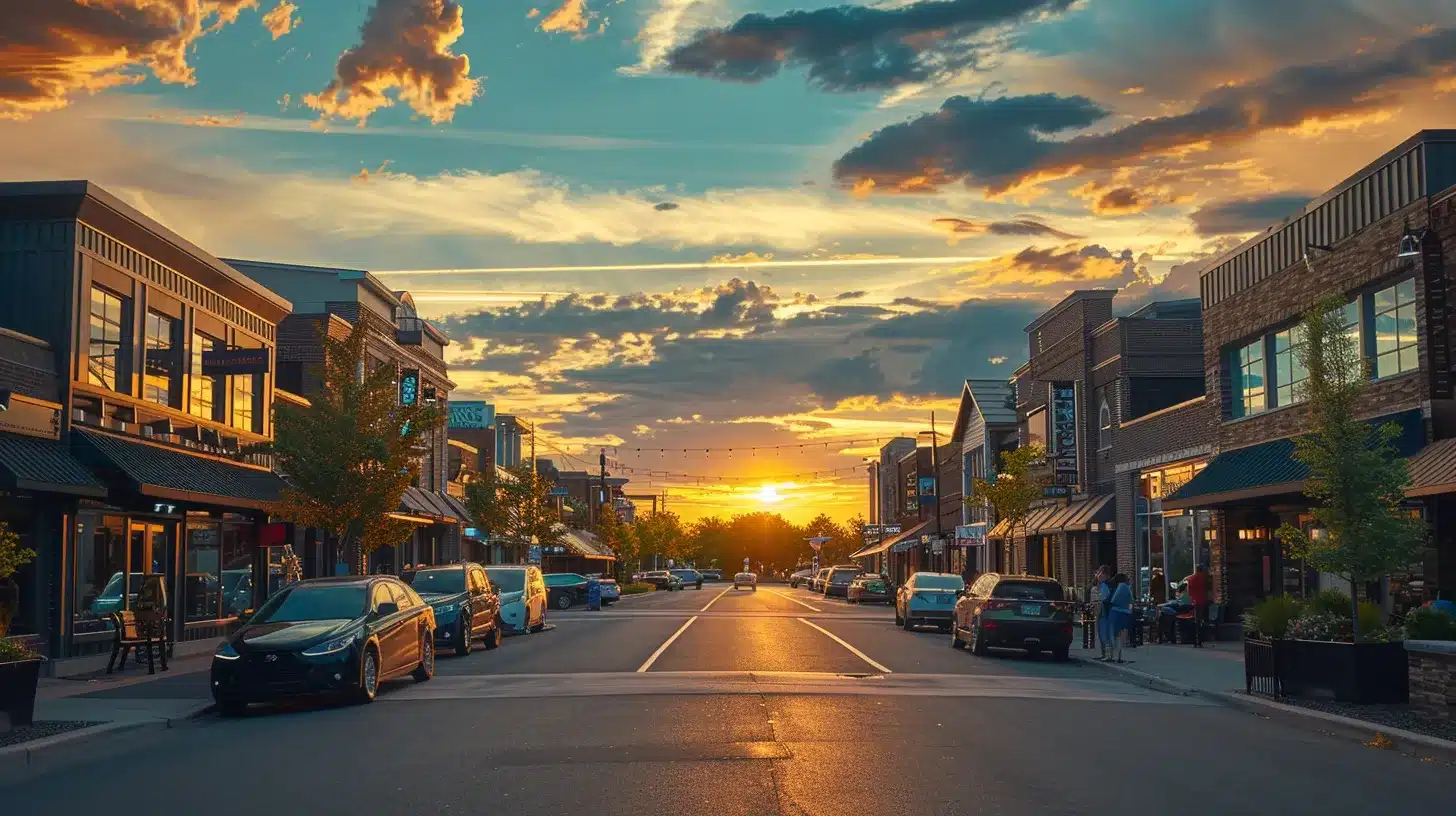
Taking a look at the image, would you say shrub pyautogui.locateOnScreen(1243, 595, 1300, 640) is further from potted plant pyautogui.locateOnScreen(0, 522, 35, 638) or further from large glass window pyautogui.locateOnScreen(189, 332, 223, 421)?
large glass window pyautogui.locateOnScreen(189, 332, 223, 421)

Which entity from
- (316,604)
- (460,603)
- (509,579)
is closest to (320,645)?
(316,604)

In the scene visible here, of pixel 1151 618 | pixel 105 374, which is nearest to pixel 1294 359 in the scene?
pixel 1151 618

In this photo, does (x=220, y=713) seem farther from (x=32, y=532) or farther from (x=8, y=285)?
(x=8, y=285)

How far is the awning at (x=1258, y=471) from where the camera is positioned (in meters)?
22.8

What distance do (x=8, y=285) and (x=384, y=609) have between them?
972 centimetres

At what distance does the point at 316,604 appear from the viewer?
62.8 feet

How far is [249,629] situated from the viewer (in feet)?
59.4

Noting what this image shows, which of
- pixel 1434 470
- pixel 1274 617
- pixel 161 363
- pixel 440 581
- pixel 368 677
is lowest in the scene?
pixel 368 677

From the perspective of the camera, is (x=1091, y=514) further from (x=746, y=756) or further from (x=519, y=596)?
(x=746, y=756)

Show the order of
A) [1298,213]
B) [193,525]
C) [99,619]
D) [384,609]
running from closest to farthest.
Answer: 1. [384,609]
2. [99,619]
3. [1298,213]
4. [193,525]

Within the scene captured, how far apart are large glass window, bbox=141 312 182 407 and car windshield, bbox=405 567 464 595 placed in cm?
604

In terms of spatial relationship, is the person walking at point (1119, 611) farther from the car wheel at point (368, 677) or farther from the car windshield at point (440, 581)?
the car wheel at point (368, 677)

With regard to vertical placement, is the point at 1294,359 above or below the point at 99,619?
above

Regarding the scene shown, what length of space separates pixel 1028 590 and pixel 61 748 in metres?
17.5
